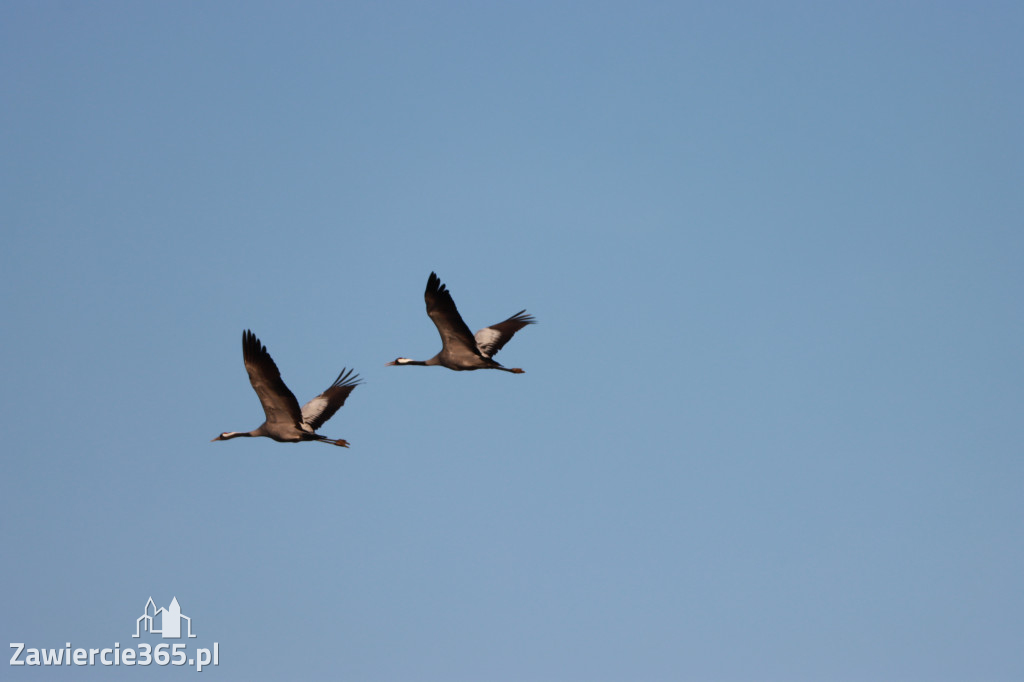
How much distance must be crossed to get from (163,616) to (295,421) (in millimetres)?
27425

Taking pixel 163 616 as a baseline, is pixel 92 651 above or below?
below

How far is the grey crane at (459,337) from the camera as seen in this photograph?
4872cm

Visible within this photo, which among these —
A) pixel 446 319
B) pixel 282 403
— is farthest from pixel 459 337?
pixel 282 403

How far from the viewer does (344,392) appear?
51.1m

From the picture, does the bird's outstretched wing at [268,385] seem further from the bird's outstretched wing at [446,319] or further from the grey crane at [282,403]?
the bird's outstretched wing at [446,319]

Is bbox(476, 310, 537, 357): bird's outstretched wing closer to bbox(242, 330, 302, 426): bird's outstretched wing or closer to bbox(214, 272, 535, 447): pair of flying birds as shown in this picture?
bbox(214, 272, 535, 447): pair of flying birds

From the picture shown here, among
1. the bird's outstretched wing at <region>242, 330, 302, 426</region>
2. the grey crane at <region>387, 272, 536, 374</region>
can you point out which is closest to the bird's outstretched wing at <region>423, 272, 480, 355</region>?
the grey crane at <region>387, 272, 536, 374</region>

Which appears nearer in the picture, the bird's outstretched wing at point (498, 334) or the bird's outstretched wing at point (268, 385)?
the bird's outstretched wing at point (268, 385)

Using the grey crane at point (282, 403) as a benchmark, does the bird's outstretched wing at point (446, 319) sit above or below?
above

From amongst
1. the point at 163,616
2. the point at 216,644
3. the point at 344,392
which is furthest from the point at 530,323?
the point at 163,616

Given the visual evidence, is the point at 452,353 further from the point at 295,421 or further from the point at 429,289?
the point at 295,421

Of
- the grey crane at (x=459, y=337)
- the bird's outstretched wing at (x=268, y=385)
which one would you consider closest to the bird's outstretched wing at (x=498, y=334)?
the grey crane at (x=459, y=337)

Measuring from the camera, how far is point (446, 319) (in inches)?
1954

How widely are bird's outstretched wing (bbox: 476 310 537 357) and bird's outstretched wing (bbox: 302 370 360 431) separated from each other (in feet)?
15.7
